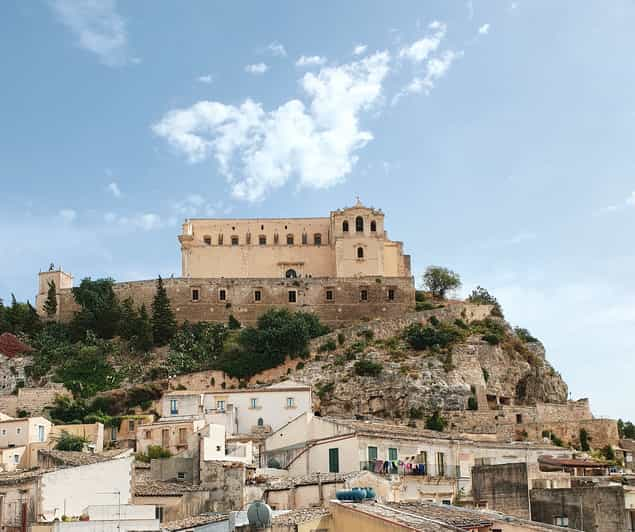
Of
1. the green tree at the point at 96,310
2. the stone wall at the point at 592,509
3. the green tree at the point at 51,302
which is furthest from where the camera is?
the green tree at the point at 51,302

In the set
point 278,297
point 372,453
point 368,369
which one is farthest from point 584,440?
point 278,297

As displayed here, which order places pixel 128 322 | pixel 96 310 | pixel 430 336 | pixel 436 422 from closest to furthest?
pixel 436 422 → pixel 430 336 → pixel 128 322 → pixel 96 310

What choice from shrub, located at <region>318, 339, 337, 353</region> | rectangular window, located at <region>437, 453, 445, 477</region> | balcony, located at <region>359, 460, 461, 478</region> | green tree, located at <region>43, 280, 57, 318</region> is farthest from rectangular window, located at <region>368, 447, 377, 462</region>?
green tree, located at <region>43, 280, 57, 318</region>

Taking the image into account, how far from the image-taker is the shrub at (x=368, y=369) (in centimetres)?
6956

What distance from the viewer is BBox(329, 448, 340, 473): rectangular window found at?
38.9 m

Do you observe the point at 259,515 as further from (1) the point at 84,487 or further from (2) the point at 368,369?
(2) the point at 368,369

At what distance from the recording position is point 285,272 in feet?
290

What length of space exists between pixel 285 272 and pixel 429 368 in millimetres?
21903

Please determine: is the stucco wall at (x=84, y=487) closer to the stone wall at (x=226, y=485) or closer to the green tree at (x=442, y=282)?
the stone wall at (x=226, y=485)

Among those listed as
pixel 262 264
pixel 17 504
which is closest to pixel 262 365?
pixel 262 264

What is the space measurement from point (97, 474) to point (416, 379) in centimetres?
3780

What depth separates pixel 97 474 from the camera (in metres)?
33.4

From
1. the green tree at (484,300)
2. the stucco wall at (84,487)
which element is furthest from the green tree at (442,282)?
the stucco wall at (84,487)

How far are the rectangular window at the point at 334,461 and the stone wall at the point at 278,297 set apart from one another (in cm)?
4338
